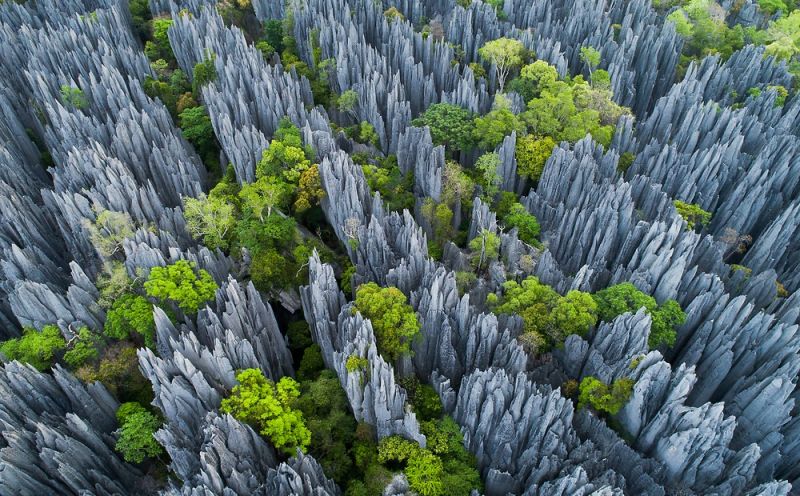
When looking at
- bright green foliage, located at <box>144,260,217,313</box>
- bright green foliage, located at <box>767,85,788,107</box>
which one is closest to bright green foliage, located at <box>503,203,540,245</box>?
bright green foliage, located at <box>144,260,217,313</box>

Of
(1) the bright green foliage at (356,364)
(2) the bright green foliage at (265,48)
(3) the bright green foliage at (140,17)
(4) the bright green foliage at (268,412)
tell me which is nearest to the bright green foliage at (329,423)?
(4) the bright green foliage at (268,412)

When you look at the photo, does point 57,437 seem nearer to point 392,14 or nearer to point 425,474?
point 425,474

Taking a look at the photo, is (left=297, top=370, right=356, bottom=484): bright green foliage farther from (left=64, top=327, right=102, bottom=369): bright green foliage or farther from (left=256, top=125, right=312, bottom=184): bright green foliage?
(left=256, top=125, right=312, bottom=184): bright green foliage

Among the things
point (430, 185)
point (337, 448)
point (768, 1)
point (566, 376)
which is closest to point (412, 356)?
point (337, 448)

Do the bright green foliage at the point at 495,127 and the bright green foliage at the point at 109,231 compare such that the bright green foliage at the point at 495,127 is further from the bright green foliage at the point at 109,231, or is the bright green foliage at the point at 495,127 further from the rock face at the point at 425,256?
the bright green foliage at the point at 109,231

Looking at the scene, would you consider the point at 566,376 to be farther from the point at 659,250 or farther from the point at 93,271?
the point at 93,271

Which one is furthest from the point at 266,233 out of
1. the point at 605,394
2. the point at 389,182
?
the point at 605,394
